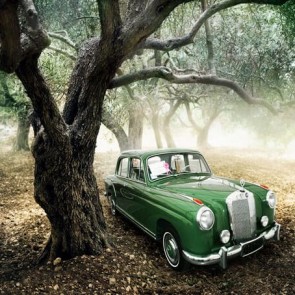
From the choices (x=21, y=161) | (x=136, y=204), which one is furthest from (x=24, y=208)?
(x=21, y=161)

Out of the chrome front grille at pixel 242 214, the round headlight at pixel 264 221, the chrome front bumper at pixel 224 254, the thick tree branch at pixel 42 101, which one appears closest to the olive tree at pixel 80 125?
the thick tree branch at pixel 42 101

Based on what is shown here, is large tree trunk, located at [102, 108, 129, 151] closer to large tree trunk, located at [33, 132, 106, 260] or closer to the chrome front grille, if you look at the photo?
large tree trunk, located at [33, 132, 106, 260]

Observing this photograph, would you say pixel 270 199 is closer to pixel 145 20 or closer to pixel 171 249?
pixel 171 249

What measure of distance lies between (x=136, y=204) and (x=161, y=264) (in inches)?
54.6

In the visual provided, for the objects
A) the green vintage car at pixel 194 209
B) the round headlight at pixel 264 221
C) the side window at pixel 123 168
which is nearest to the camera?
the green vintage car at pixel 194 209

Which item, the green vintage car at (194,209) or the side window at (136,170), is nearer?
the green vintage car at (194,209)

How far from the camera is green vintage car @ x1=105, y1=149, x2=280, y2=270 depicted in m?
4.92

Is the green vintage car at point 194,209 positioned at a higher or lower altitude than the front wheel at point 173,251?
higher

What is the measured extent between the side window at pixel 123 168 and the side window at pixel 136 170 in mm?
341

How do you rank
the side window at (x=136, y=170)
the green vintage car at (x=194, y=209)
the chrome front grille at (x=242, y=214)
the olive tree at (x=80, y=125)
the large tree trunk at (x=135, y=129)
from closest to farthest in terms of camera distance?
1. the olive tree at (x=80, y=125)
2. the green vintage car at (x=194, y=209)
3. the chrome front grille at (x=242, y=214)
4. the side window at (x=136, y=170)
5. the large tree trunk at (x=135, y=129)

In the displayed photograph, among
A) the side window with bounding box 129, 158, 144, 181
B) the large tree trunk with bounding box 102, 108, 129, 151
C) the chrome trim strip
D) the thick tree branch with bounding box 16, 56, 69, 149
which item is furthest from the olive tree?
the large tree trunk with bounding box 102, 108, 129, 151

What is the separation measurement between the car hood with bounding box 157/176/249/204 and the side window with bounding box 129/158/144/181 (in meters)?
0.63

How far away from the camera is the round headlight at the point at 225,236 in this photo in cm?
500

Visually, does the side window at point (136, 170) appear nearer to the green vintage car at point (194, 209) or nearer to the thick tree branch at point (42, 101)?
the green vintage car at point (194, 209)
